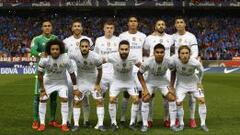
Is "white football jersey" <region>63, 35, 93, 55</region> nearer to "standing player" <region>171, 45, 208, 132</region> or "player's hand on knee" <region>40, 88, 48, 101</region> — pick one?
"player's hand on knee" <region>40, 88, 48, 101</region>

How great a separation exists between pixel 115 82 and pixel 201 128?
7.51 ft

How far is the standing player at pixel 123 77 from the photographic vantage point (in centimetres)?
1053

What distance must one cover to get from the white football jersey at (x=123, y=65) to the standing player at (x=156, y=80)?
277 millimetres

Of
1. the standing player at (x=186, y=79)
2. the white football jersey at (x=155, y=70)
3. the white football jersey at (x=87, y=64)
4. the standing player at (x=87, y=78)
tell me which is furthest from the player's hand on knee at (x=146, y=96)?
the white football jersey at (x=87, y=64)

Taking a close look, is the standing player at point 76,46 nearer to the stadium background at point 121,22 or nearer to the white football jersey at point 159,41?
the white football jersey at point 159,41

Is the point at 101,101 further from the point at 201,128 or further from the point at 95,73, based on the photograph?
the point at 201,128

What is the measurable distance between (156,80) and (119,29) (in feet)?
116

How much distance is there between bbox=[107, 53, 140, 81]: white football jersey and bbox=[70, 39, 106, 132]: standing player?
13.5 inches

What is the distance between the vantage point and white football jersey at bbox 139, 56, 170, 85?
10.6 m

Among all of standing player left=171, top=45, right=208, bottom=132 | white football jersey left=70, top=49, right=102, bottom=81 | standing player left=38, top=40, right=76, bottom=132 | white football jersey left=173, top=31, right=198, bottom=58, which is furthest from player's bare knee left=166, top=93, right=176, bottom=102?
standing player left=38, top=40, right=76, bottom=132

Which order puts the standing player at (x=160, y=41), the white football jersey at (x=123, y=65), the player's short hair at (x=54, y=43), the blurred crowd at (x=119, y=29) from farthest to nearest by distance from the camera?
the blurred crowd at (x=119, y=29), the standing player at (x=160, y=41), the white football jersey at (x=123, y=65), the player's short hair at (x=54, y=43)

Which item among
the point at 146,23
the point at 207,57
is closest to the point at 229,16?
the point at 146,23

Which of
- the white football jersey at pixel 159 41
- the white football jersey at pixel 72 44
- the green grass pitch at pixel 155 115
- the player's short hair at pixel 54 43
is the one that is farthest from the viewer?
the white football jersey at pixel 159 41

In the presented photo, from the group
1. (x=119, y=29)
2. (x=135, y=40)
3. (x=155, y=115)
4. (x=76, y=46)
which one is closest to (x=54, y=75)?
(x=76, y=46)
